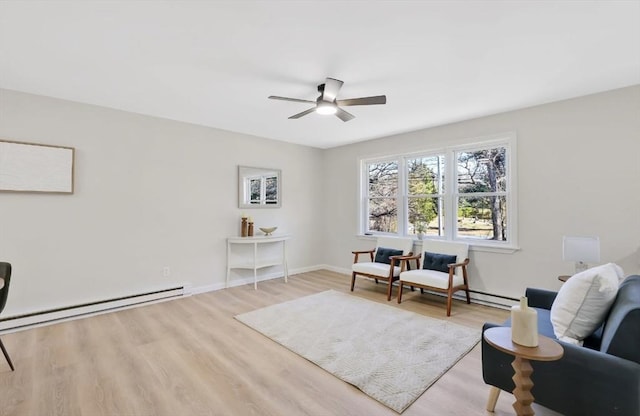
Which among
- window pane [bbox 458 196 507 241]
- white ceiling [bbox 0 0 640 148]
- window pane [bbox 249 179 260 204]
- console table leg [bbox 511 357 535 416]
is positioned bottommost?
console table leg [bbox 511 357 535 416]

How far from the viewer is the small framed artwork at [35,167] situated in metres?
3.06

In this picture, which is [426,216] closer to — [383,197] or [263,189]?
[383,197]

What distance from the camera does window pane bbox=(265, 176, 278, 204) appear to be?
533 cm

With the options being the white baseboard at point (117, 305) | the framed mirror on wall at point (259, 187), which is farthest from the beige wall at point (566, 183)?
the framed mirror on wall at point (259, 187)

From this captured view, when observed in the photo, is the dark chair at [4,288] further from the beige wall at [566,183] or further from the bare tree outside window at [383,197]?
the beige wall at [566,183]

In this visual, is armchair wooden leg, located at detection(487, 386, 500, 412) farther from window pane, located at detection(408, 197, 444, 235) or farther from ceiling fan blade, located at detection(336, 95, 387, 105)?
window pane, located at detection(408, 197, 444, 235)

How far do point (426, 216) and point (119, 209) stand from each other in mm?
4406

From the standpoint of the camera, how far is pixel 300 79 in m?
2.87

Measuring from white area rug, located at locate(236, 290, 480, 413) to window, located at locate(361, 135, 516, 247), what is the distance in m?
1.58

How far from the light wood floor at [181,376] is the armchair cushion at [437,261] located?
72 cm

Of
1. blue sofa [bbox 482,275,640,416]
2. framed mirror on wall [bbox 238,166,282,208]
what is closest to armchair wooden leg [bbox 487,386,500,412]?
blue sofa [bbox 482,275,640,416]

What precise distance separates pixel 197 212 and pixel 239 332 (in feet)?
6.97

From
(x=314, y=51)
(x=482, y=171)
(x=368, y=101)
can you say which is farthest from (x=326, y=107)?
(x=482, y=171)

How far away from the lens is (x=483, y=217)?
4.15m
